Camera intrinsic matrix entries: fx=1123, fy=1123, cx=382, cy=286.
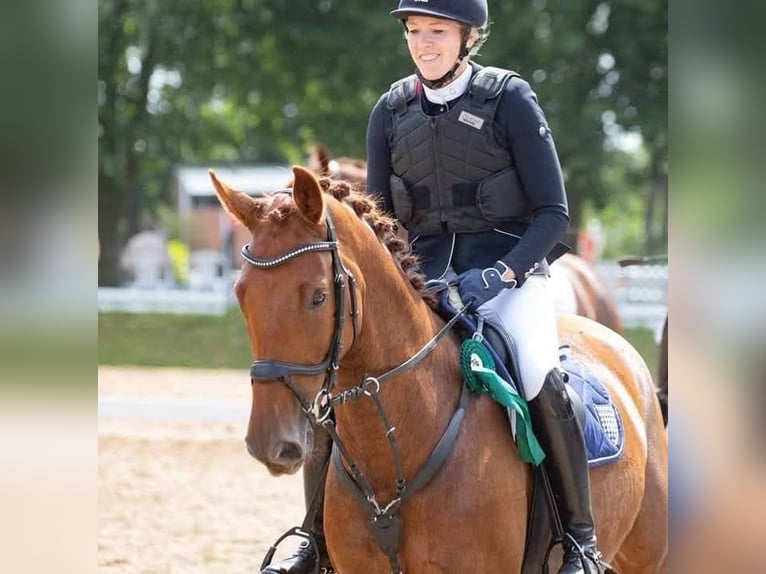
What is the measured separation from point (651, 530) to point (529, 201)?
1.63 meters

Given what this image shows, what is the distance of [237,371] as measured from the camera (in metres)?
18.1

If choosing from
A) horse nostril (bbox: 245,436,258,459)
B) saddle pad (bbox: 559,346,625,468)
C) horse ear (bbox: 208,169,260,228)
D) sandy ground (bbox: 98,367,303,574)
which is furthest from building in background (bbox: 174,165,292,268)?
horse nostril (bbox: 245,436,258,459)

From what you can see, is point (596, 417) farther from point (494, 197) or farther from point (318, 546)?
point (318, 546)

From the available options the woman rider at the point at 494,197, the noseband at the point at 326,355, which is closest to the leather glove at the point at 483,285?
the woman rider at the point at 494,197

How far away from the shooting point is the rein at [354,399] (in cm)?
304

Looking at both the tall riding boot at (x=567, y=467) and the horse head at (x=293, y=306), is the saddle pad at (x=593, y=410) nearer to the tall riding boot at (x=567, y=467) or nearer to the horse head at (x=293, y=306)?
the tall riding boot at (x=567, y=467)

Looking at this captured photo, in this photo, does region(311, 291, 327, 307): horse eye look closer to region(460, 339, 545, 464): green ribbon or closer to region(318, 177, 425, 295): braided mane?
region(318, 177, 425, 295): braided mane

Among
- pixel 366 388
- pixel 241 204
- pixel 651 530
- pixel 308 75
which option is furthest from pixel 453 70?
pixel 308 75

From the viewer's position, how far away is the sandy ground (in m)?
7.46

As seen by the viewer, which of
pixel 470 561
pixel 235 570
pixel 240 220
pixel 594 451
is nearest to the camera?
pixel 240 220
